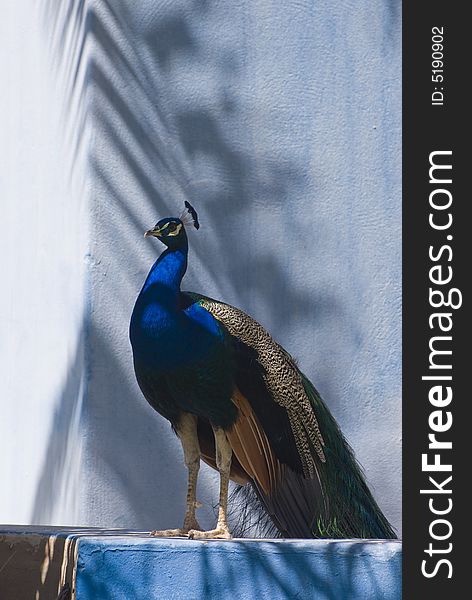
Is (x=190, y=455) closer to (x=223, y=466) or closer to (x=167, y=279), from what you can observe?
(x=223, y=466)

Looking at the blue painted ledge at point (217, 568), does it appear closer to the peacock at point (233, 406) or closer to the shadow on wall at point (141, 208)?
the peacock at point (233, 406)

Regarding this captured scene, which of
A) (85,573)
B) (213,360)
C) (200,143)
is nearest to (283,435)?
(213,360)

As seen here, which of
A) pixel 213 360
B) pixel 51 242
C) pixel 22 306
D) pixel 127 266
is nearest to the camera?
pixel 213 360

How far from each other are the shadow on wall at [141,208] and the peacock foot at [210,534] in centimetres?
95

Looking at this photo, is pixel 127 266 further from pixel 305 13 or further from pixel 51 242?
pixel 305 13

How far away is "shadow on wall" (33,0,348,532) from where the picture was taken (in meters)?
4.52

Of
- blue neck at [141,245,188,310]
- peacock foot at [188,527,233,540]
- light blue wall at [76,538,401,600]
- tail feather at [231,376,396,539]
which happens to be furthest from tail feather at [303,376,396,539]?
blue neck at [141,245,188,310]

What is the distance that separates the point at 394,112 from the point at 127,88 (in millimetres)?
1058

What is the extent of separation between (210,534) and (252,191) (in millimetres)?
1629

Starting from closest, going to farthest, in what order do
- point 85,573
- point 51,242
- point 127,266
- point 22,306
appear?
point 85,573 < point 127,266 < point 51,242 < point 22,306

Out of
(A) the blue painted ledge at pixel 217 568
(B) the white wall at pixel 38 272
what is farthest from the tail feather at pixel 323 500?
(B) the white wall at pixel 38 272

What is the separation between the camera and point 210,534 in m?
3.58

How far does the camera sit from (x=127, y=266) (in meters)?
4.62

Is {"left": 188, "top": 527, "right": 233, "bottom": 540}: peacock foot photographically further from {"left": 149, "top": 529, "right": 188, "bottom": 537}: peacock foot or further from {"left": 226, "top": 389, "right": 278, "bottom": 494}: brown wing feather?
{"left": 226, "top": 389, "right": 278, "bottom": 494}: brown wing feather
